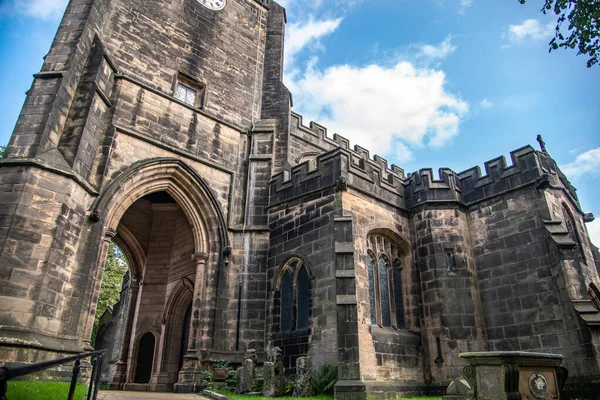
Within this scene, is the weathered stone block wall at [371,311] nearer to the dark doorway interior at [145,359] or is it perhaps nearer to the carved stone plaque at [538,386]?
the carved stone plaque at [538,386]

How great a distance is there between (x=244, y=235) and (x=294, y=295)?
9.42 feet

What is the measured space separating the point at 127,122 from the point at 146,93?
1.41 meters

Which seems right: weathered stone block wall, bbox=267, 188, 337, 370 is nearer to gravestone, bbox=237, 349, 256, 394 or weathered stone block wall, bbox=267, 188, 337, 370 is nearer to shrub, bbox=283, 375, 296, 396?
shrub, bbox=283, 375, 296, 396

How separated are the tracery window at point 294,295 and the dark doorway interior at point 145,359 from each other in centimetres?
680

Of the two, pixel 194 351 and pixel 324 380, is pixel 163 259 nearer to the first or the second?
pixel 194 351

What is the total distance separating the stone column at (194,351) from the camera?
11430mm

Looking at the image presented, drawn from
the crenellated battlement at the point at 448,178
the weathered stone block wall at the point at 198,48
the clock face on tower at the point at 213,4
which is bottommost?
the crenellated battlement at the point at 448,178

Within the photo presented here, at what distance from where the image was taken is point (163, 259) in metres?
17.3

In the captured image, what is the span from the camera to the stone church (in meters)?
9.94

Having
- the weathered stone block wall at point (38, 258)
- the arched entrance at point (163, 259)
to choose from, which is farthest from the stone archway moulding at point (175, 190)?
the weathered stone block wall at point (38, 258)

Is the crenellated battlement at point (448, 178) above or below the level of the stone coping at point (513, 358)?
above

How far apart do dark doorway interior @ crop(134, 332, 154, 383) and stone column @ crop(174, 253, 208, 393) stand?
4.42 meters

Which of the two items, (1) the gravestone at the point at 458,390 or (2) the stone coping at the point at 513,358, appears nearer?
(2) the stone coping at the point at 513,358

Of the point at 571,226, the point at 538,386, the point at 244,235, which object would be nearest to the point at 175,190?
the point at 244,235
